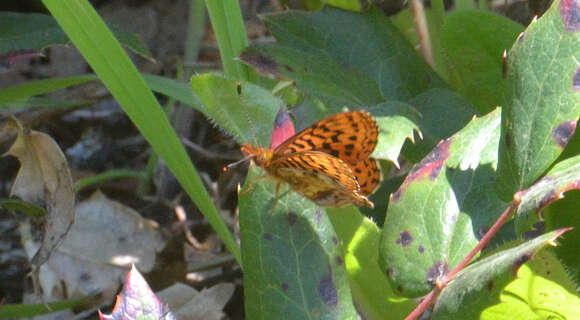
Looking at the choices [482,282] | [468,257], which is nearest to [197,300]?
[468,257]

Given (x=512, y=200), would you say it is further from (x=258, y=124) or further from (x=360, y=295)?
(x=258, y=124)

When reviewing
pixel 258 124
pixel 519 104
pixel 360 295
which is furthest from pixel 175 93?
pixel 519 104

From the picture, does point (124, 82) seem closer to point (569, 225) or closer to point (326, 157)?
point (326, 157)

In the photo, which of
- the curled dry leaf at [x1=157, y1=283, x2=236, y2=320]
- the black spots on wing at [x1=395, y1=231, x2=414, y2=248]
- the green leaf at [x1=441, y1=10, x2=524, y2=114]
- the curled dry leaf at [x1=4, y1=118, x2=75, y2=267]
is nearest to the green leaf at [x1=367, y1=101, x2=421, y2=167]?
the black spots on wing at [x1=395, y1=231, x2=414, y2=248]

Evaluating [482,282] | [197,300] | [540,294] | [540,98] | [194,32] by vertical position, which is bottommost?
[197,300]

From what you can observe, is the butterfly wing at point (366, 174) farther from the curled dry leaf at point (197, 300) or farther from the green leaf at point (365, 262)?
the curled dry leaf at point (197, 300)

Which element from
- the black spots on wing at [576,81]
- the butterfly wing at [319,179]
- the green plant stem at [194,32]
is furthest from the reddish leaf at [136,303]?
the green plant stem at [194,32]

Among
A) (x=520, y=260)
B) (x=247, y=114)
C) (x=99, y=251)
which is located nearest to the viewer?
(x=520, y=260)
